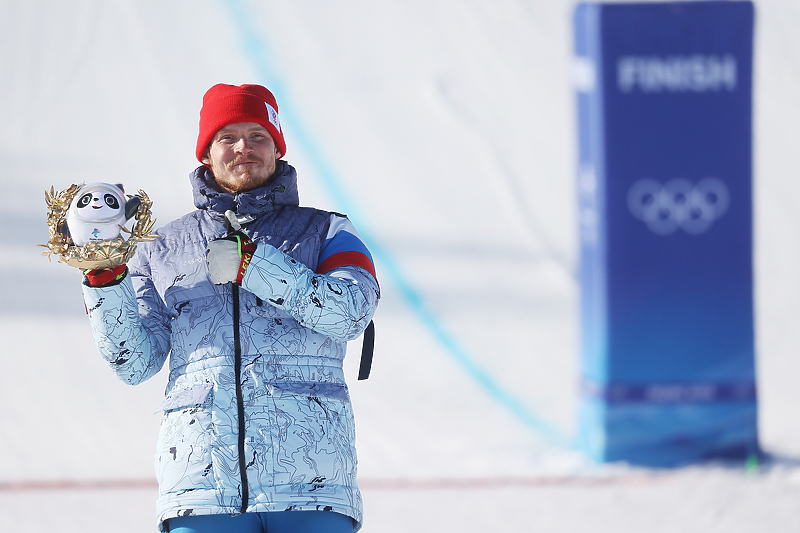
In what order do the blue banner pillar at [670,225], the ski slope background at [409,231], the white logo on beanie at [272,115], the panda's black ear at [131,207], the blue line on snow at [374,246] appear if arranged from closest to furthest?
the panda's black ear at [131,207], the white logo on beanie at [272,115], the ski slope background at [409,231], the blue banner pillar at [670,225], the blue line on snow at [374,246]

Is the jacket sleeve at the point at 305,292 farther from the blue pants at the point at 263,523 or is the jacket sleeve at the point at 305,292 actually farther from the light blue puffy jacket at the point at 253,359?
the blue pants at the point at 263,523

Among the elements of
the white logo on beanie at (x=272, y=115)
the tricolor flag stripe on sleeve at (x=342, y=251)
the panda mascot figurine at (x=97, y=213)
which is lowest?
the tricolor flag stripe on sleeve at (x=342, y=251)

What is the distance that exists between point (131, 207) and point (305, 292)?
302 millimetres

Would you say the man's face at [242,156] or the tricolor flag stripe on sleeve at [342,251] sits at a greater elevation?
the man's face at [242,156]

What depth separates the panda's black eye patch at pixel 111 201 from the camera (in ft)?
4.25

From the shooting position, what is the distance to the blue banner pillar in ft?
11.2

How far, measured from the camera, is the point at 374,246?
5.74 m

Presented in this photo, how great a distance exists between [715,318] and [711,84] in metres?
0.87

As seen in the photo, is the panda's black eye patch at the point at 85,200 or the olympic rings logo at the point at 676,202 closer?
the panda's black eye patch at the point at 85,200

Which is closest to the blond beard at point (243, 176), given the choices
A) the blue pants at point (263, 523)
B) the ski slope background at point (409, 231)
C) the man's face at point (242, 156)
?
the man's face at point (242, 156)

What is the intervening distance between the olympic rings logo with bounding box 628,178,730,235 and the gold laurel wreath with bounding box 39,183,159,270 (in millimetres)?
2446

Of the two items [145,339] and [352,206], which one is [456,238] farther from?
[145,339]

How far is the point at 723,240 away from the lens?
3.46 m

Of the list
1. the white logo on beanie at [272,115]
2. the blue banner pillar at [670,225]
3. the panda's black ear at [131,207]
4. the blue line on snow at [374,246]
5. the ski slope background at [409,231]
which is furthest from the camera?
the blue line on snow at [374,246]
